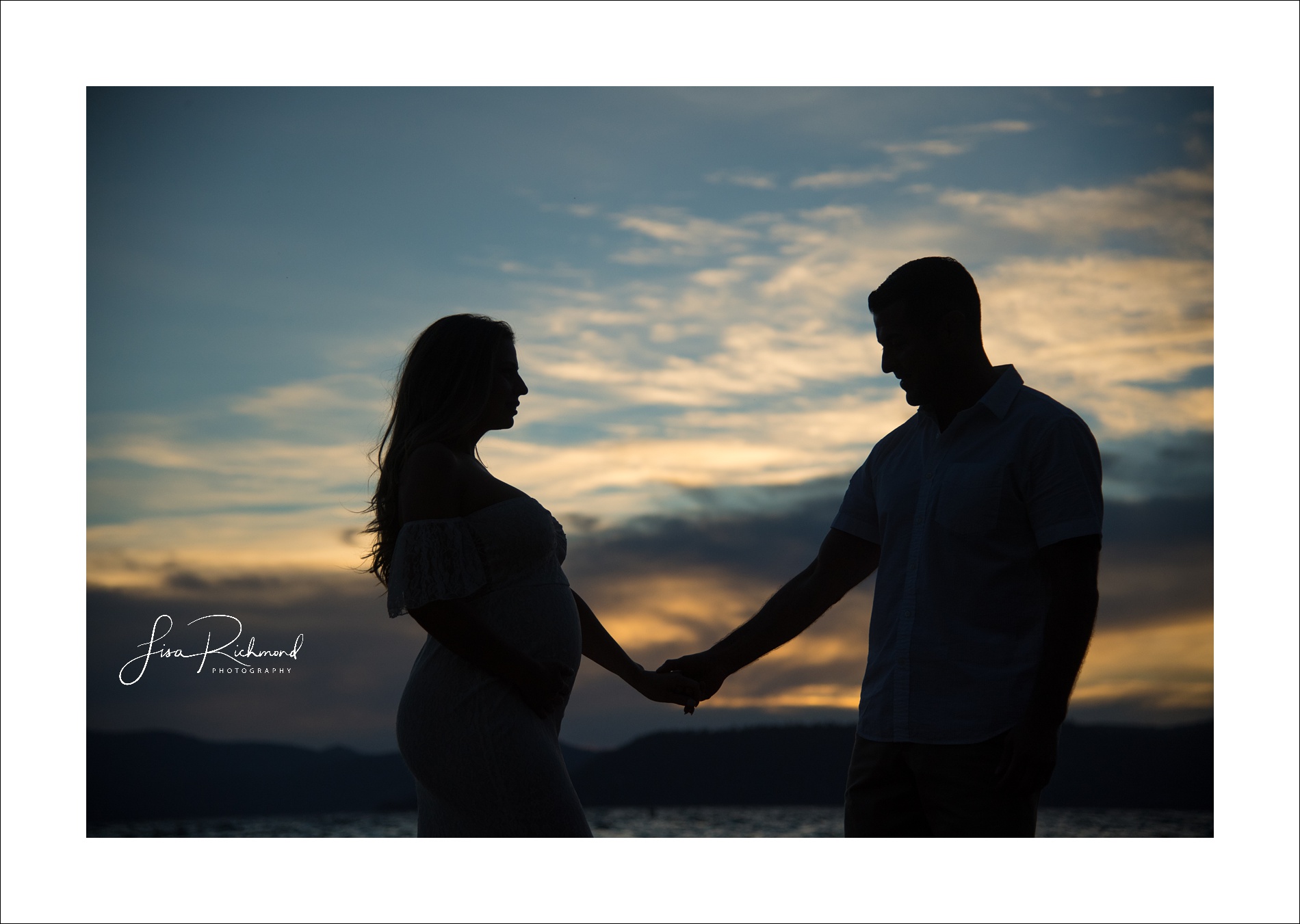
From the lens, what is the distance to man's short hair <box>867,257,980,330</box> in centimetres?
240

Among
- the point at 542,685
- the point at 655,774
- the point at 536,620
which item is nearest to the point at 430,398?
the point at 536,620

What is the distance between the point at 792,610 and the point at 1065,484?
3.64 ft

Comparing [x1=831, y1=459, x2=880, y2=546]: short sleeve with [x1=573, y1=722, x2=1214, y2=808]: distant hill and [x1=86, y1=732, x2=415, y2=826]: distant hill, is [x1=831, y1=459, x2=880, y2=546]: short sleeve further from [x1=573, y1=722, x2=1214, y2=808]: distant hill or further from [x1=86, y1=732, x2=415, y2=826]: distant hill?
[x1=86, y1=732, x2=415, y2=826]: distant hill

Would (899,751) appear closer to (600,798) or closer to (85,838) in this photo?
(85,838)

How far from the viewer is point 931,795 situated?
217 cm

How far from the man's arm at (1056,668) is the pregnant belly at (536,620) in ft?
3.36

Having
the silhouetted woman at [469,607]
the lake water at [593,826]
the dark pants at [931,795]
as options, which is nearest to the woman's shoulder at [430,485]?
the silhouetted woman at [469,607]

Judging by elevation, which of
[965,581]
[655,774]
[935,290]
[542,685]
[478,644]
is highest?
[935,290]

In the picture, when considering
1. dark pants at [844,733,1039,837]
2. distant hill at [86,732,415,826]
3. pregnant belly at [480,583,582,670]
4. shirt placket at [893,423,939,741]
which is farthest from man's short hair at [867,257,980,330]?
distant hill at [86,732,415,826]

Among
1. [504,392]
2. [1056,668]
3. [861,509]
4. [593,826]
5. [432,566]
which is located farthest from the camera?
[593,826]

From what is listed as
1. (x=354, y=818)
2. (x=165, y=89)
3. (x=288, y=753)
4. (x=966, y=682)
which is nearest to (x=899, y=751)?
(x=966, y=682)

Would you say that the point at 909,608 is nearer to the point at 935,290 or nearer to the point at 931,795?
the point at 931,795

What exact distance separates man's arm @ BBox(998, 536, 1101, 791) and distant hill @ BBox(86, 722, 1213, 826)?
62.3 inches

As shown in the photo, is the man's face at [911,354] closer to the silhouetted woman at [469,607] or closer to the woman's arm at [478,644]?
the silhouetted woman at [469,607]
